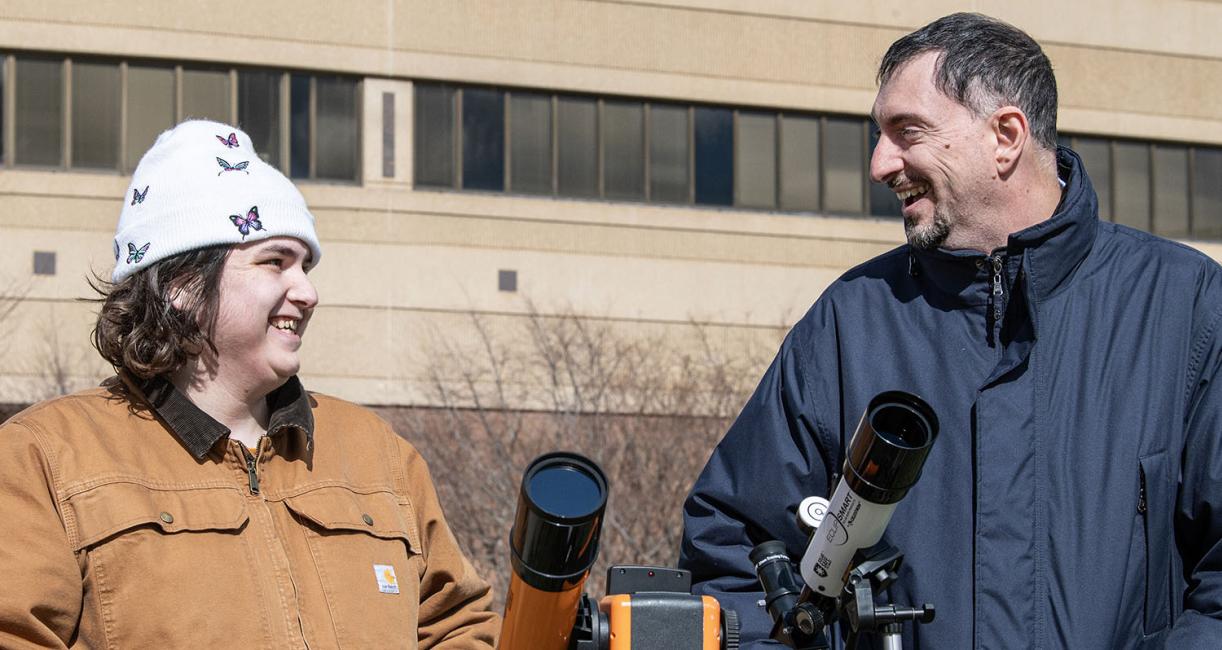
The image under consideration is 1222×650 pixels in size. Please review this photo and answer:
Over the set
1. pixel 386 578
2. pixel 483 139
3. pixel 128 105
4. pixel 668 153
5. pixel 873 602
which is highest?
pixel 128 105

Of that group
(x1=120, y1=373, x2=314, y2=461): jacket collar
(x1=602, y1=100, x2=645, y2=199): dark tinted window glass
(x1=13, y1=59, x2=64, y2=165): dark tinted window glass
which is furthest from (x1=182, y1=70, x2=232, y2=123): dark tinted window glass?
(x1=120, y1=373, x2=314, y2=461): jacket collar

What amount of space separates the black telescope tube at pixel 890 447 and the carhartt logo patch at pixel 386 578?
150cm

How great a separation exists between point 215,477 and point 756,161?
21562 mm

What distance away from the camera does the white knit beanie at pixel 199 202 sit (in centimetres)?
419

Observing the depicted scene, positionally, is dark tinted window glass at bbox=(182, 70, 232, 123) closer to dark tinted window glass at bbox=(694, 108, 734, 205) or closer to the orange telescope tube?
dark tinted window glass at bbox=(694, 108, 734, 205)

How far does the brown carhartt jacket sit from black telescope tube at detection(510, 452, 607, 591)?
46.5 inches

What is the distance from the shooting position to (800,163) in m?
25.3

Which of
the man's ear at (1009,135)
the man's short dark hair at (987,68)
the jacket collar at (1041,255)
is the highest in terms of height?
the man's short dark hair at (987,68)

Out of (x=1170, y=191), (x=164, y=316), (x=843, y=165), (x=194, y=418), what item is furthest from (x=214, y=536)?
(x=1170, y=191)

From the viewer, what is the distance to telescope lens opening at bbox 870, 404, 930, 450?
10.2 ft

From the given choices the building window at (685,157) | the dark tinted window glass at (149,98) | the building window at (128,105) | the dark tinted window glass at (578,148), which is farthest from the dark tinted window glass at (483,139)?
the dark tinted window glass at (149,98)

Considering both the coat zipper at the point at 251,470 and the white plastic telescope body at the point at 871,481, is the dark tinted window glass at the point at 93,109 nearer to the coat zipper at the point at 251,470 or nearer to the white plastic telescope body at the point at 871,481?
the coat zipper at the point at 251,470

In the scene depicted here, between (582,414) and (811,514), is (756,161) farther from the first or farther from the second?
(811,514)

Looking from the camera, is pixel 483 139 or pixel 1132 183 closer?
pixel 483 139
